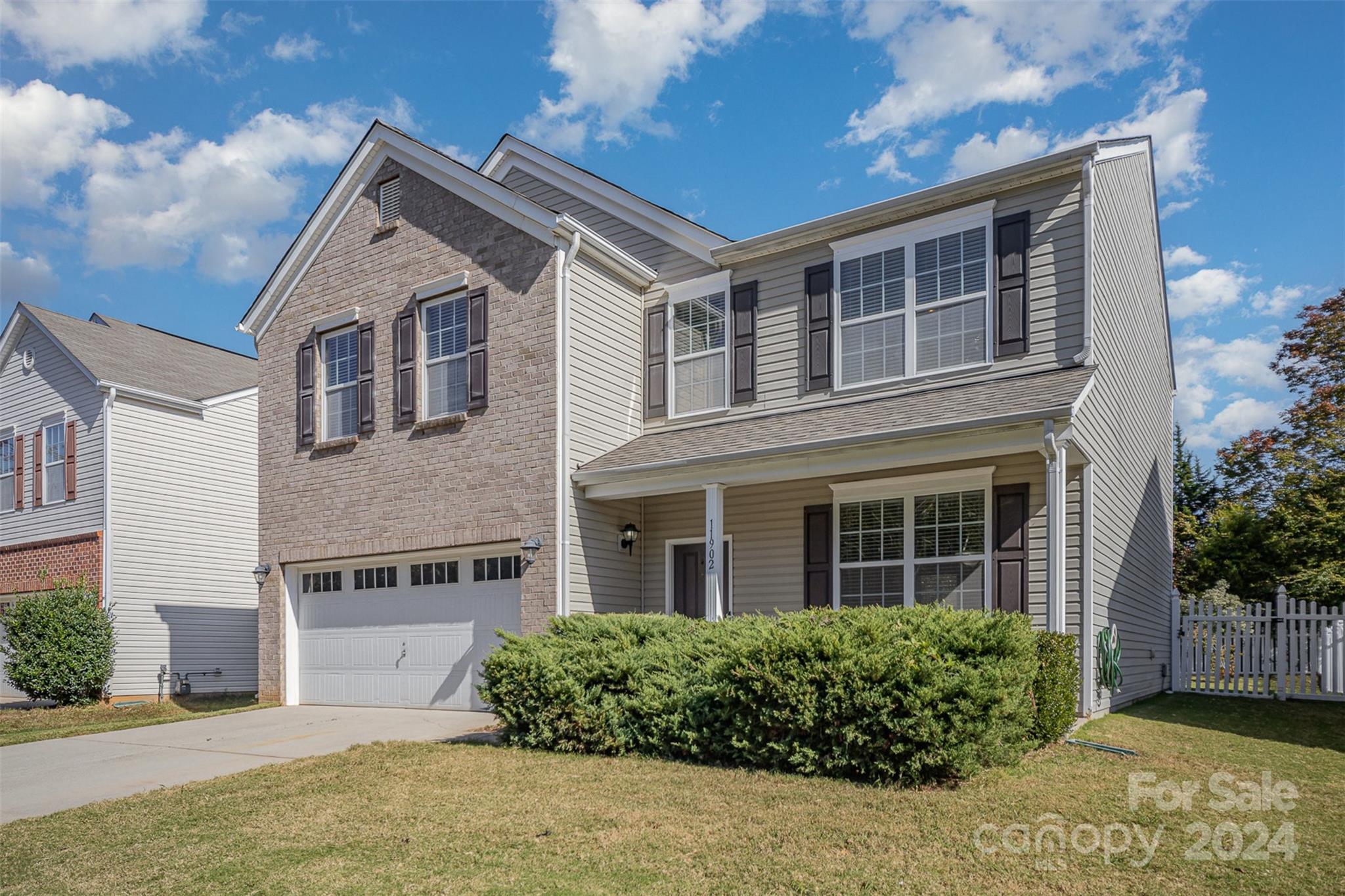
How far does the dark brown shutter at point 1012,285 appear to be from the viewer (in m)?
10.8

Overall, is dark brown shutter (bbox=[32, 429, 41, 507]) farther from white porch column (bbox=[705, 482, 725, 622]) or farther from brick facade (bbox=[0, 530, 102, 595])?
white porch column (bbox=[705, 482, 725, 622])

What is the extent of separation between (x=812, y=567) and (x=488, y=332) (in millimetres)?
5504

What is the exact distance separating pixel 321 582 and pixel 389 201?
6.13m

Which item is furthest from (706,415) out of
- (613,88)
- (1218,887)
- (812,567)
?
(1218,887)

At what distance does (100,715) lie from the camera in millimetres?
15281

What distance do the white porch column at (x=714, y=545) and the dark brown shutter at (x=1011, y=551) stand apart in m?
3.15

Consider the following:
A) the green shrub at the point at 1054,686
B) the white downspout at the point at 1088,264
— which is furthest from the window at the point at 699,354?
the green shrub at the point at 1054,686

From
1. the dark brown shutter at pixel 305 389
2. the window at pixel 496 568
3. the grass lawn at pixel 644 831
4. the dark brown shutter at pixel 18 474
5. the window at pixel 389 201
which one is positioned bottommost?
the grass lawn at pixel 644 831

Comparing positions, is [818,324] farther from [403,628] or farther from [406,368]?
[403,628]

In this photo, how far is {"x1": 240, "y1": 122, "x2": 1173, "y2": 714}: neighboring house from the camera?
10.6 metres

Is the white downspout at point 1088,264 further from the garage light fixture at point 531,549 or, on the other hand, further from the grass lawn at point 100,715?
the grass lawn at point 100,715

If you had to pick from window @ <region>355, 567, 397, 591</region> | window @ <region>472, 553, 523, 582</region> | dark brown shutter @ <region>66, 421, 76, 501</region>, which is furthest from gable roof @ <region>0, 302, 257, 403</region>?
window @ <region>472, 553, 523, 582</region>

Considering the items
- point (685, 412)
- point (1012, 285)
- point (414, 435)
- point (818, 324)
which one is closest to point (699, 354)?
point (685, 412)

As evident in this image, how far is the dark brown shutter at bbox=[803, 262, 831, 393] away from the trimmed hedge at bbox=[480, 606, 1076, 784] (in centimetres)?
415
